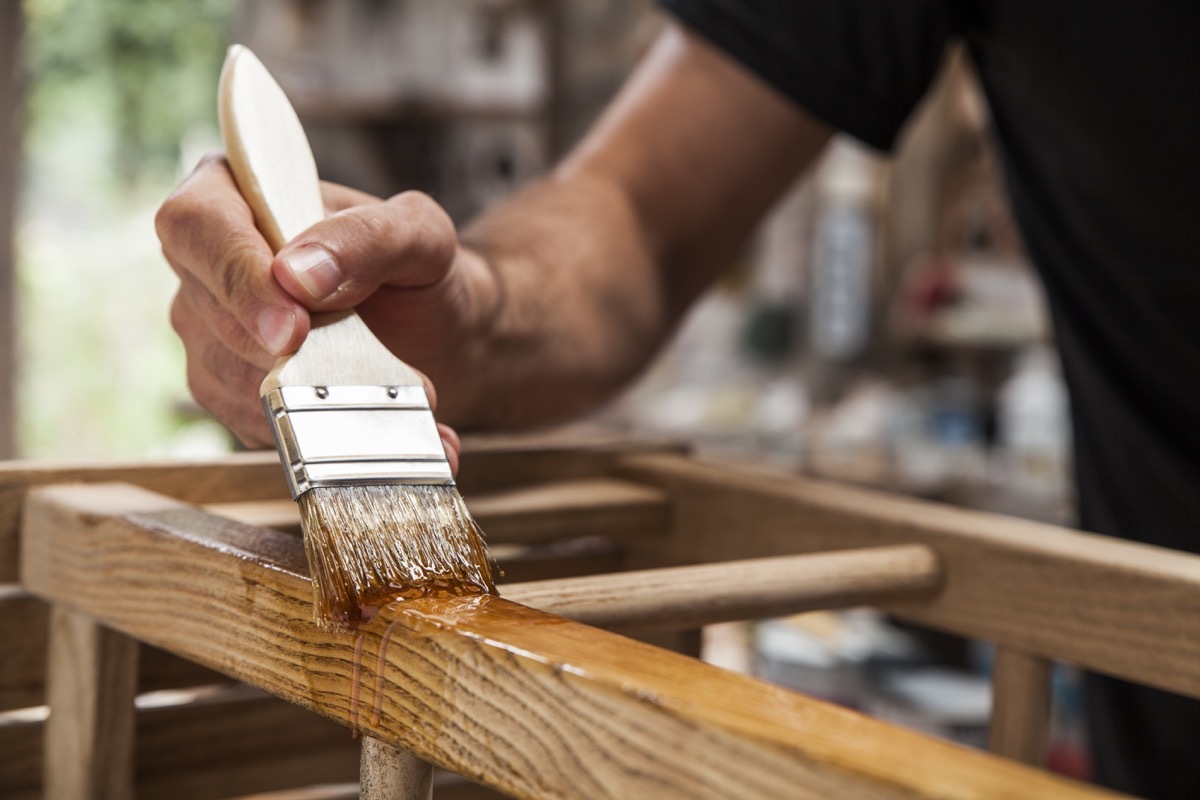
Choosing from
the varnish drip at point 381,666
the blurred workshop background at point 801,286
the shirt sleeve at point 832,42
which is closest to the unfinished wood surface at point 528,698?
the varnish drip at point 381,666

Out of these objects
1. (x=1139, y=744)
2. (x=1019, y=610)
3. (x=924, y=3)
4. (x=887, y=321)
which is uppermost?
(x=924, y=3)

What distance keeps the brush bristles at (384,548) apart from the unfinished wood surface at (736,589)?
0.04 m

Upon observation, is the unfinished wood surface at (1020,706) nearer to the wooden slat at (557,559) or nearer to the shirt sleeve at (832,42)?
the wooden slat at (557,559)

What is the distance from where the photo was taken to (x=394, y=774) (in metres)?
0.46

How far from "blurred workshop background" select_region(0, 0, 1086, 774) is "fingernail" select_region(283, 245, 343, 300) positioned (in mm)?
938

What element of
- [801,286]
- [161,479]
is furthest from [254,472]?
[801,286]

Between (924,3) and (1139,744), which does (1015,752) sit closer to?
(1139,744)

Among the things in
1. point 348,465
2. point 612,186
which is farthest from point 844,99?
point 348,465

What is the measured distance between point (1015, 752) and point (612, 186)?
590mm

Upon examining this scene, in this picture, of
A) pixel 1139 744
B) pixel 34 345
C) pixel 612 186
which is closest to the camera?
pixel 1139 744

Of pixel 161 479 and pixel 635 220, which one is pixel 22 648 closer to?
pixel 161 479

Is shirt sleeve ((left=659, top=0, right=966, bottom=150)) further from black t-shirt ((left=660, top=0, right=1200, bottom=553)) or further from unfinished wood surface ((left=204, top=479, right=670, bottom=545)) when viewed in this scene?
unfinished wood surface ((left=204, top=479, right=670, bottom=545))

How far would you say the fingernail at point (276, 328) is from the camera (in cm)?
53

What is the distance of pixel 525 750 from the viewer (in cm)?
40
